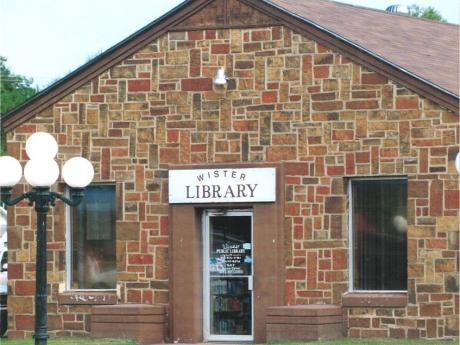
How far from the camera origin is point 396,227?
23109mm

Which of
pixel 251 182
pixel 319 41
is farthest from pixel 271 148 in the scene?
pixel 319 41

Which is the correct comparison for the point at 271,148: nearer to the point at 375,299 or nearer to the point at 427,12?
the point at 375,299

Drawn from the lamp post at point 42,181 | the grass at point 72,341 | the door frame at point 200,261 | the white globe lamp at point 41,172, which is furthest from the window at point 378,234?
the white globe lamp at point 41,172

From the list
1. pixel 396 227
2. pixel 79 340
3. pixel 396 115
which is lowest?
pixel 79 340

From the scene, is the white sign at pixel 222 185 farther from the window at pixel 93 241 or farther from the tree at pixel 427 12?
the tree at pixel 427 12

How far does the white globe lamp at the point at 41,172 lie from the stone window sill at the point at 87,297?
6.09 m

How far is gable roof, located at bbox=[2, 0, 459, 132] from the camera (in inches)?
904

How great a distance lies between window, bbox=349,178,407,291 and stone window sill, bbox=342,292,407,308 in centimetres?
17

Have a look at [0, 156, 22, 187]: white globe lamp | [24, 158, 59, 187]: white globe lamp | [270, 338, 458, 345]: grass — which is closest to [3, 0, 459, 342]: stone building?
[270, 338, 458, 345]: grass

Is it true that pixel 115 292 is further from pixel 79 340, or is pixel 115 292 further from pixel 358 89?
pixel 358 89

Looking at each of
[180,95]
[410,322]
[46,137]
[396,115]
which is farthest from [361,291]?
[46,137]

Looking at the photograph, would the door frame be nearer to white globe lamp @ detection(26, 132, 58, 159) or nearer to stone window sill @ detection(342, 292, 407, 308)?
stone window sill @ detection(342, 292, 407, 308)

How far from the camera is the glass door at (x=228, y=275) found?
24141 mm

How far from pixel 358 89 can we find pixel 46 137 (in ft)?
20.8
